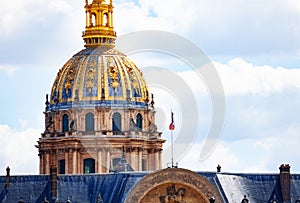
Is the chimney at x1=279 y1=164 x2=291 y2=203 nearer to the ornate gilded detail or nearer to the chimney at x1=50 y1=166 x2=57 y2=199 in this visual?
the ornate gilded detail

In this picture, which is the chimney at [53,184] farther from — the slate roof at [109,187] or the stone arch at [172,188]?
the stone arch at [172,188]

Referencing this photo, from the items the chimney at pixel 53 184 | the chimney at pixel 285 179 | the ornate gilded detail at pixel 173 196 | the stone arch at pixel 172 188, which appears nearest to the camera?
the stone arch at pixel 172 188

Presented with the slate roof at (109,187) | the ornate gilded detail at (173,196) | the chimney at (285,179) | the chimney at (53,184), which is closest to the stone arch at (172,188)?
the ornate gilded detail at (173,196)

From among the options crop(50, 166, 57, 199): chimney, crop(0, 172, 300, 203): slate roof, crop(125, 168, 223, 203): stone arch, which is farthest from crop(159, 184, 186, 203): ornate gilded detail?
crop(50, 166, 57, 199): chimney

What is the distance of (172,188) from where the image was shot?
155 meters

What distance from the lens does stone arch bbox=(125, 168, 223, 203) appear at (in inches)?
6102

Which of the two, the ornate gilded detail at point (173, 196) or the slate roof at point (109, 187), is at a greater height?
the slate roof at point (109, 187)

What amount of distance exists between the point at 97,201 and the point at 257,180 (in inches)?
527

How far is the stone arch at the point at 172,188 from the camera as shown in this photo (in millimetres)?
155000

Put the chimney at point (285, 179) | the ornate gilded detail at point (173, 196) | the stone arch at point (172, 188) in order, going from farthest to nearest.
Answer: the chimney at point (285, 179) → the ornate gilded detail at point (173, 196) → the stone arch at point (172, 188)

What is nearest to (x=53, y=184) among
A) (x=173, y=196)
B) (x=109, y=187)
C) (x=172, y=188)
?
(x=109, y=187)

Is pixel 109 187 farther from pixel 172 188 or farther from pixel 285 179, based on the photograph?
pixel 285 179

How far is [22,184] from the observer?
163m

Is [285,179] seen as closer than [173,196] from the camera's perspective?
No
